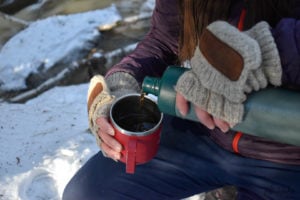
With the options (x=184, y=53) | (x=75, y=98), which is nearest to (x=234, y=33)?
(x=184, y=53)

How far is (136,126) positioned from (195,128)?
14.8 inches

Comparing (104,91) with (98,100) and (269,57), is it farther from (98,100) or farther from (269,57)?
(269,57)

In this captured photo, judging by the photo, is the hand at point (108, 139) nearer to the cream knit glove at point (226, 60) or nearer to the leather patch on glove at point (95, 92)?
the leather patch on glove at point (95, 92)

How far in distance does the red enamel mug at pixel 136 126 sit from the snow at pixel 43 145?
2.91ft

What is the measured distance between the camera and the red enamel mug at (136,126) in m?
1.41

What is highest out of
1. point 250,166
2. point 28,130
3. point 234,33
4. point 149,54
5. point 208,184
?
point 234,33

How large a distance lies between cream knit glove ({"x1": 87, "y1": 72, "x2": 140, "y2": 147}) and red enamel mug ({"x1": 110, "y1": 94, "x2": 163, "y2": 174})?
0.22 feet

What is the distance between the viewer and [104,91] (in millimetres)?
1627

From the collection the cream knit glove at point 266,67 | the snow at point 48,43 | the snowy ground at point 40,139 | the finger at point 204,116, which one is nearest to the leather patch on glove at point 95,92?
the finger at point 204,116

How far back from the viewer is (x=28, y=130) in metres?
2.74

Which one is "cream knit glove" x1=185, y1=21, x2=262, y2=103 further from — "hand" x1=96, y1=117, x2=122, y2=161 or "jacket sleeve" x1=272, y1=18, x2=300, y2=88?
"hand" x1=96, y1=117, x2=122, y2=161

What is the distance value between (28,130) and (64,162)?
0.48m

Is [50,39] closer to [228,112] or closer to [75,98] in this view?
[75,98]

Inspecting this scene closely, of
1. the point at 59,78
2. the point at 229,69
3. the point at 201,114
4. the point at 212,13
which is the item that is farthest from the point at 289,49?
the point at 59,78
